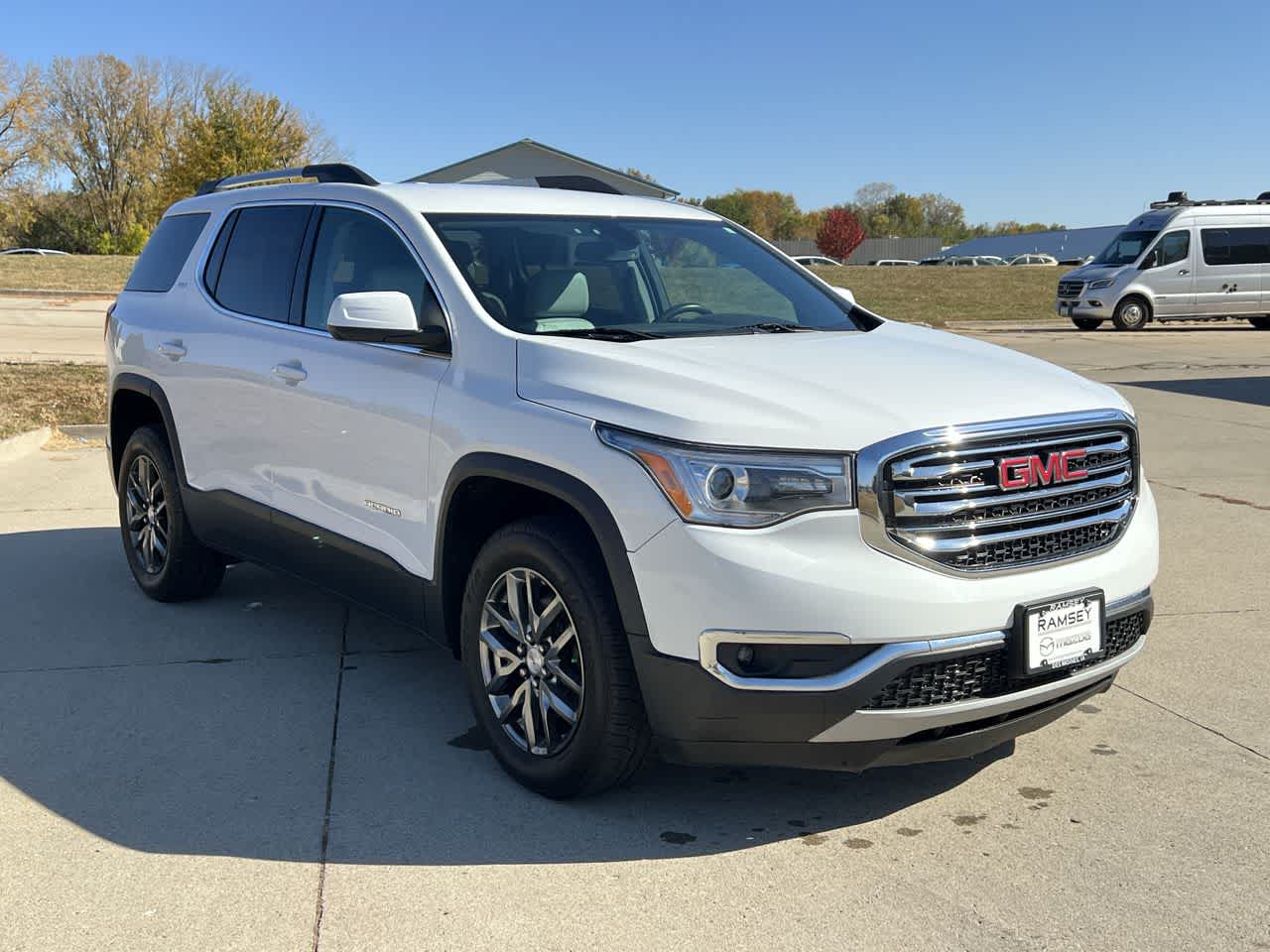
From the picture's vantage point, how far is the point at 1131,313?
2706 centimetres

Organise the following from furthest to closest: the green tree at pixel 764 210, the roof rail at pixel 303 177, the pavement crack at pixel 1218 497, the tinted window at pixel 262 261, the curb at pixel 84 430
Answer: the green tree at pixel 764 210
the curb at pixel 84 430
the pavement crack at pixel 1218 497
the tinted window at pixel 262 261
the roof rail at pixel 303 177

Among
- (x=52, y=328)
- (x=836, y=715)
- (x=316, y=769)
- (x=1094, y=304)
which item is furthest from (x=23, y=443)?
(x=1094, y=304)

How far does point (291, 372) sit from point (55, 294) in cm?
3104

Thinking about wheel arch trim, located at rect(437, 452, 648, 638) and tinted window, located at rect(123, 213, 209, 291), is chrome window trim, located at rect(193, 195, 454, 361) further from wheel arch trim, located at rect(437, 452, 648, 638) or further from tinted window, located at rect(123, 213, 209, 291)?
wheel arch trim, located at rect(437, 452, 648, 638)

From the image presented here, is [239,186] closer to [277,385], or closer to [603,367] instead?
[277,385]

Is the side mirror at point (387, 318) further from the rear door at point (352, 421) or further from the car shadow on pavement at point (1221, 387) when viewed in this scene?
the car shadow on pavement at point (1221, 387)

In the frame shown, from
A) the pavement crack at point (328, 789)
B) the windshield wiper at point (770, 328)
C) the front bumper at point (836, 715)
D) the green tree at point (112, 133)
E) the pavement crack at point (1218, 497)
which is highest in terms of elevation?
the green tree at point (112, 133)

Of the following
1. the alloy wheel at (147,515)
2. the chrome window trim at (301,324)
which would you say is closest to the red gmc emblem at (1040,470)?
the chrome window trim at (301,324)

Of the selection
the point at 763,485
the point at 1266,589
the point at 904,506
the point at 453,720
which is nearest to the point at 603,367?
the point at 763,485

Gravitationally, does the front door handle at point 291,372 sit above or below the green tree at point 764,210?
below

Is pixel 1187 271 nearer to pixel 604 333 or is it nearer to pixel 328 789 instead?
pixel 604 333

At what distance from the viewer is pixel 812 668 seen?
3387 millimetres

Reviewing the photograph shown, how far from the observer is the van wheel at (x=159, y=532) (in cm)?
606

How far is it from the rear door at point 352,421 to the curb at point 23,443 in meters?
6.26
